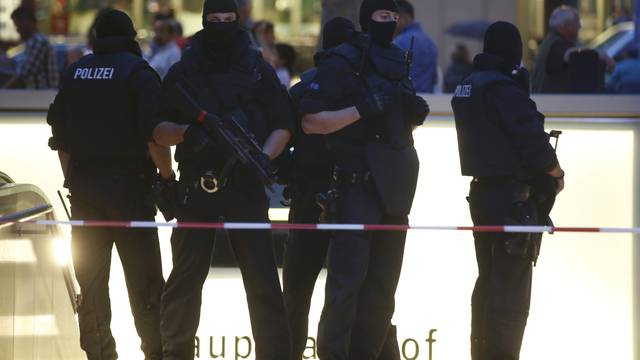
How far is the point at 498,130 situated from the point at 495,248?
0.62m

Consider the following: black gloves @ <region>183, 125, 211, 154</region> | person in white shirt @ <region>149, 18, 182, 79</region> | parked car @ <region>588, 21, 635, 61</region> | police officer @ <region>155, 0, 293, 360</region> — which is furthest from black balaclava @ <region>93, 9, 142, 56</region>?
parked car @ <region>588, 21, 635, 61</region>

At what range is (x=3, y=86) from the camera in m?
11.3

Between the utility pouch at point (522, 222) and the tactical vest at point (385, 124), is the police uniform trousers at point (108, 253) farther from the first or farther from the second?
the utility pouch at point (522, 222)

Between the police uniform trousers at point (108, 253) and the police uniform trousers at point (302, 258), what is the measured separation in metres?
0.68

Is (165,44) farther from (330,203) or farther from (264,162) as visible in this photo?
(264,162)

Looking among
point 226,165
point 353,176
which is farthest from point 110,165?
point 353,176

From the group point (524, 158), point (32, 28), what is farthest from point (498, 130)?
point (32, 28)

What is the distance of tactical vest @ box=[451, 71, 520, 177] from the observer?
632 centimetres

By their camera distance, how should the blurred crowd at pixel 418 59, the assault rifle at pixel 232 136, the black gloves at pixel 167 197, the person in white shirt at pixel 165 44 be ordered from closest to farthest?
the assault rifle at pixel 232 136 → the black gloves at pixel 167 197 → the blurred crowd at pixel 418 59 → the person in white shirt at pixel 165 44

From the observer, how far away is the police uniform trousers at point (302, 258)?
6.54 meters

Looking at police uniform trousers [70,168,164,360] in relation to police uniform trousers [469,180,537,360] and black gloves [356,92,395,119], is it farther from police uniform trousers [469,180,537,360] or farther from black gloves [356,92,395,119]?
police uniform trousers [469,180,537,360]

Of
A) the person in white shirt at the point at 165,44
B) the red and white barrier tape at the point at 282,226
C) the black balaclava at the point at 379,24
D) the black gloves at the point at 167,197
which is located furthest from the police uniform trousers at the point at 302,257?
the person in white shirt at the point at 165,44

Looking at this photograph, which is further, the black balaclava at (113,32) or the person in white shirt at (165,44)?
the person in white shirt at (165,44)

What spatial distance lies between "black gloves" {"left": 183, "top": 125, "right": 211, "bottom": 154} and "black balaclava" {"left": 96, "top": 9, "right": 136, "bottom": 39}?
777 mm
